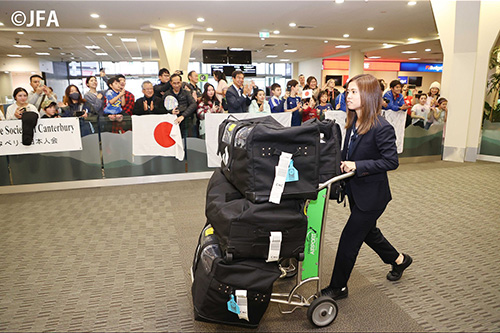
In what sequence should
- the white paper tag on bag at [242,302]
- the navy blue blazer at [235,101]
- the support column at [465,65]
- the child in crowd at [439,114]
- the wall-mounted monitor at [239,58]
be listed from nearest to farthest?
the white paper tag on bag at [242,302] < the navy blue blazer at [235,101] < the support column at [465,65] < the child in crowd at [439,114] < the wall-mounted monitor at [239,58]

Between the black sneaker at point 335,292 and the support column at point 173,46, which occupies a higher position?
the support column at point 173,46

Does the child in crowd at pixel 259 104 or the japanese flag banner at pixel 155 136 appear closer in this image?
the japanese flag banner at pixel 155 136

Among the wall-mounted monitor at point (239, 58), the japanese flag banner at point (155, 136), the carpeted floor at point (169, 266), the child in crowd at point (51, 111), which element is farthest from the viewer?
the wall-mounted monitor at point (239, 58)

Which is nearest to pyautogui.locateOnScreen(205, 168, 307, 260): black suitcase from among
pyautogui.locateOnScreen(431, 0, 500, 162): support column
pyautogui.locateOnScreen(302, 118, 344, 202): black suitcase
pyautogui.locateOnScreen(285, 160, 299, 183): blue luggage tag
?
pyautogui.locateOnScreen(285, 160, 299, 183): blue luggage tag

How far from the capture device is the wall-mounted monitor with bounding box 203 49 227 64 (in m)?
16.2

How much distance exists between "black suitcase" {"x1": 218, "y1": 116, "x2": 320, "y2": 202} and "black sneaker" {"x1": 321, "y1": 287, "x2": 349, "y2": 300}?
3.34ft

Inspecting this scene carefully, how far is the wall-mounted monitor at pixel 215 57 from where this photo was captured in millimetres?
16214

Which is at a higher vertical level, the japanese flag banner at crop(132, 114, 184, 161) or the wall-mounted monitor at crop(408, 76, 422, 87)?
the wall-mounted monitor at crop(408, 76, 422, 87)

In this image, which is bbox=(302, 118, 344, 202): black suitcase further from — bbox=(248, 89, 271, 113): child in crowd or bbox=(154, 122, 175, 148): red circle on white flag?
bbox=(248, 89, 271, 113): child in crowd

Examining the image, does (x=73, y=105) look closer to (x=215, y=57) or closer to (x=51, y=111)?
(x=51, y=111)

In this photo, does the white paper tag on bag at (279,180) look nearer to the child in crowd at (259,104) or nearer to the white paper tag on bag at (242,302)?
the white paper tag on bag at (242,302)

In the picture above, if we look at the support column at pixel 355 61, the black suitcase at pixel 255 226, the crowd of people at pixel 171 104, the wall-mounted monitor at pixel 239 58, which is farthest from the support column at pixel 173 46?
the black suitcase at pixel 255 226

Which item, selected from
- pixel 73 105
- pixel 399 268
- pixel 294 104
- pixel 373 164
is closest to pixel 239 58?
pixel 294 104

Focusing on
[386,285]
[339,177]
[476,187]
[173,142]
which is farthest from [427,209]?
[173,142]
